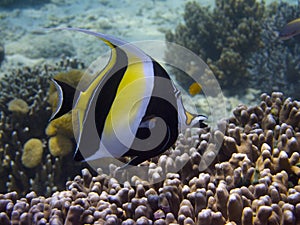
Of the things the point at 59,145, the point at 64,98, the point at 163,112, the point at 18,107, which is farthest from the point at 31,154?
the point at 163,112

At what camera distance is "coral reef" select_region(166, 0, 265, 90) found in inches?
266

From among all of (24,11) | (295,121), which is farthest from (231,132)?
(24,11)

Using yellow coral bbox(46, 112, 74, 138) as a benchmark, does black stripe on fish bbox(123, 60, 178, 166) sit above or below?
above

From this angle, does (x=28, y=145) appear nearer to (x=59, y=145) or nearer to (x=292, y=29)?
(x=59, y=145)

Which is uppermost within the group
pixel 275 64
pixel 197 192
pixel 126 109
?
pixel 126 109

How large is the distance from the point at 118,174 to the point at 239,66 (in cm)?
468

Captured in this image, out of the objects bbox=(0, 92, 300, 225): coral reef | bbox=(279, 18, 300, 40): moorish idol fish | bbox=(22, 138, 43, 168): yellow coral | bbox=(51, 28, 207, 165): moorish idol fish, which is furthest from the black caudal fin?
bbox=(279, 18, 300, 40): moorish idol fish

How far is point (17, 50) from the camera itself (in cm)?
894

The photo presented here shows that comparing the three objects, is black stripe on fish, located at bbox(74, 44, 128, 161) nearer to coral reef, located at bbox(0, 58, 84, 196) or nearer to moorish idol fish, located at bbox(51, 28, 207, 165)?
moorish idol fish, located at bbox(51, 28, 207, 165)

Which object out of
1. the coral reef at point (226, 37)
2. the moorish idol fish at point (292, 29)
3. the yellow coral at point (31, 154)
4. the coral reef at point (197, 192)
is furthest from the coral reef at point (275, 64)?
the yellow coral at point (31, 154)

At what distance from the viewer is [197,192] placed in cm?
220

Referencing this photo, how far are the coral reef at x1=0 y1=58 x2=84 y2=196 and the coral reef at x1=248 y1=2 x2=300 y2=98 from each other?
397cm

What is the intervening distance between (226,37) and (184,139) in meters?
4.95

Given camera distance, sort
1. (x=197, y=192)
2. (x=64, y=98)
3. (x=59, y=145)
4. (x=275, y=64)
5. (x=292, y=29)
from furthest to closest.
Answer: (x=275, y=64) < (x=292, y=29) < (x=59, y=145) < (x=197, y=192) < (x=64, y=98)
